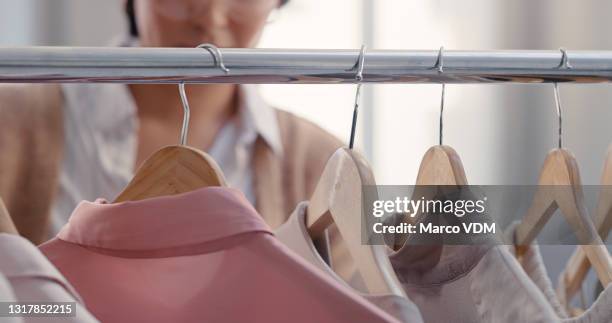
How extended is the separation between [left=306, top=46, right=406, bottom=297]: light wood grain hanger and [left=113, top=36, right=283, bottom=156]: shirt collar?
81 centimetres

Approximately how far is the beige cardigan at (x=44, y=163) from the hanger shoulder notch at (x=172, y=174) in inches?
28.5

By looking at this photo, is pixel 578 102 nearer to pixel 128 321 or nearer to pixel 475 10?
pixel 475 10

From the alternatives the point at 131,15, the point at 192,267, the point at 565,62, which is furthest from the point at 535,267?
the point at 131,15

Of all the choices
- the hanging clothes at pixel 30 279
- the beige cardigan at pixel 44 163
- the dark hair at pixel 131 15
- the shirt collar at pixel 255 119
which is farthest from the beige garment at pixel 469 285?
the dark hair at pixel 131 15

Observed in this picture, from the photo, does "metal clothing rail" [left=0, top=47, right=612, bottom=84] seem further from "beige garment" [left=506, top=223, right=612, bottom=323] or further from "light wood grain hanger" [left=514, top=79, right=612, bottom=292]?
"beige garment" [left=506, top=223, right=612, bottom=323]

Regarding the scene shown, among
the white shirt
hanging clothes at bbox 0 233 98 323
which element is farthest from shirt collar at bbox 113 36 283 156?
hanging clothes at bbox 0 233 98 323

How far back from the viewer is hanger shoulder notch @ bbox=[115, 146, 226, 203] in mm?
541

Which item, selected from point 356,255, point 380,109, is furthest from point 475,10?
point 356,255

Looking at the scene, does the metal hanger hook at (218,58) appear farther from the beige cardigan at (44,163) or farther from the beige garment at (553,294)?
the beige cardigan at (44,163)

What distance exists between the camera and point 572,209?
1.96 ft

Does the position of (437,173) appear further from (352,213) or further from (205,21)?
(205,21)

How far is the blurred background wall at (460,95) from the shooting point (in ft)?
5.39

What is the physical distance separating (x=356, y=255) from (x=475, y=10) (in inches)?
50.0

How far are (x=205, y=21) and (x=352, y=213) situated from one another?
0.91 meters
